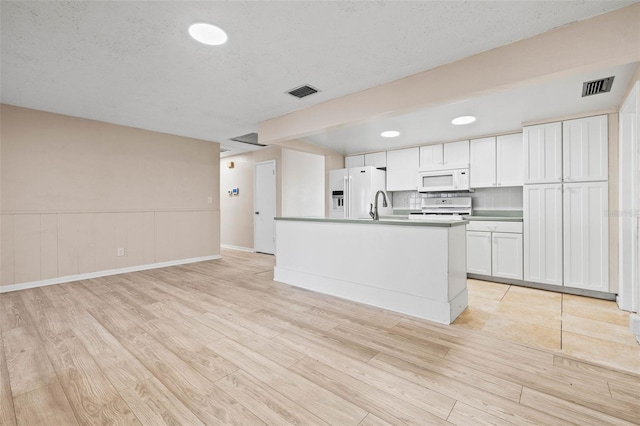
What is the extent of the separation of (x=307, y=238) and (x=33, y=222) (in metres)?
3.72

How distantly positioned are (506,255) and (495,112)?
1959 millimetres

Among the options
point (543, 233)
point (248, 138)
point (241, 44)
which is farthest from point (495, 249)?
point (248, 138)

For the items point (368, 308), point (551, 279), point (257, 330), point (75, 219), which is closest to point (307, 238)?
point (368, 308)

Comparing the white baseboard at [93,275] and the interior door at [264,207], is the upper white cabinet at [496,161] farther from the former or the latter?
the white baseboard at [93,275]

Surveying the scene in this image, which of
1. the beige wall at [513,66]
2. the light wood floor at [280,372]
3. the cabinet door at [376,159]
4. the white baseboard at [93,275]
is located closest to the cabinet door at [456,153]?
the cabinet door at [376,159]

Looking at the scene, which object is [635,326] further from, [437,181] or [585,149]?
[437,181]

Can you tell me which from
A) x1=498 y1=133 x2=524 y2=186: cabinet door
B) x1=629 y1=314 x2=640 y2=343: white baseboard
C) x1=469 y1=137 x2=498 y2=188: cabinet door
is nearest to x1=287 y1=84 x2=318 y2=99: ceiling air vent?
x1=469 y1=137 x2=498 y2=188: cabinet door

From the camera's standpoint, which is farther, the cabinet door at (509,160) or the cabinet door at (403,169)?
the cabinet door at (403,169)

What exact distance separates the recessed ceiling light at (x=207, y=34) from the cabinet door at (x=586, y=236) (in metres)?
4.23

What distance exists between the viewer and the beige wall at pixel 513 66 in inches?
74.9

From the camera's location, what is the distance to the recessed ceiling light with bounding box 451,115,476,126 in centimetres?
362

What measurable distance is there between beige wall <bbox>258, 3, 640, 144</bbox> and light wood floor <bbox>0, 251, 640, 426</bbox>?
2061 mm

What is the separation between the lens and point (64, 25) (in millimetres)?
2064

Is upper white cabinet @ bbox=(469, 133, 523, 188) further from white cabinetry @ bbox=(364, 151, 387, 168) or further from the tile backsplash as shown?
white cabinetry @ bbox=(364, 151, 387, 168)
